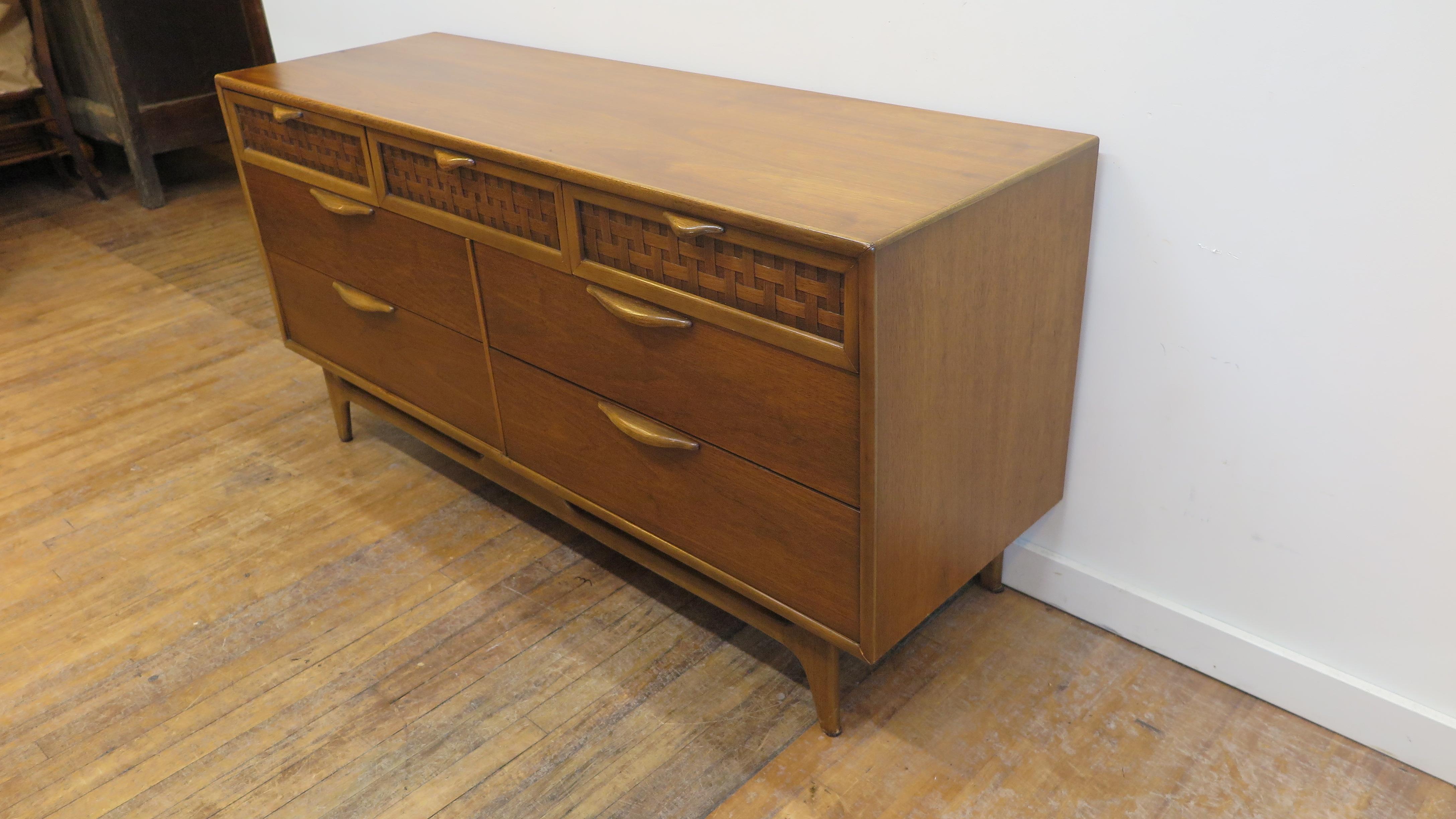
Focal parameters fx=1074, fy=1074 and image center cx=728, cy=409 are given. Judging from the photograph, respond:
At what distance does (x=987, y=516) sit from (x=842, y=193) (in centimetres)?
52

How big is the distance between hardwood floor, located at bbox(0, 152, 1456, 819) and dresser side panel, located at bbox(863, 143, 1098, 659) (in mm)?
214

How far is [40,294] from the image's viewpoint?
302cm

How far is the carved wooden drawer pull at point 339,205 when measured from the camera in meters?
1.76

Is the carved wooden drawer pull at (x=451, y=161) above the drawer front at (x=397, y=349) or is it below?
above

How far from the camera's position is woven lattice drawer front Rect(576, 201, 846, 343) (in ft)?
3.76

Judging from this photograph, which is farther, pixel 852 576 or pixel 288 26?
pixel 288 26

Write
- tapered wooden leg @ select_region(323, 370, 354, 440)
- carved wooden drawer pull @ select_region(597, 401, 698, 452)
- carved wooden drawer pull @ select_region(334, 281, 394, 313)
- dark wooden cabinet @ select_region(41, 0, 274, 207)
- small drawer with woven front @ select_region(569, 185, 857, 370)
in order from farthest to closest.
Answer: dark wooden cabinet @ select_region(41, 0, 274, 207) < tapered wooden leg @ select_region(323, 370, 354, 440) < carved wooden drawer pull @ select_region(334, 281, 394, 313) < carved wooden drawer pull @ select_region(597, 401, 698, 452) < small drawer with woven front @ select_region(569, 185, 857, 370)

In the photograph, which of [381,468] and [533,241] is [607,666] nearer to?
[533,241]

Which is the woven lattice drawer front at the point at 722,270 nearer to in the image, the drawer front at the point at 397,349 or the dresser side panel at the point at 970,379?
the dresser side panel at the point at 970,379

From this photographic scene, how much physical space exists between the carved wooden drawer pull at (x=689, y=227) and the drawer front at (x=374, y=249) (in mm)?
486

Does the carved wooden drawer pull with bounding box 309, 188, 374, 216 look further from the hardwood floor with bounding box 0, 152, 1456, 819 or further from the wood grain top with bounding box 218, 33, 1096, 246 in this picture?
the hardwood floor with bounding box 0, 152, 1456, 819

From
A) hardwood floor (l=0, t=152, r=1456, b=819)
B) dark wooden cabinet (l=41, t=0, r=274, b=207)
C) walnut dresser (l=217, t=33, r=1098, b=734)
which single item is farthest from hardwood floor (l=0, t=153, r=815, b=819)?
dark wooden cabinet (l=41, t=0, r=274, b=207)

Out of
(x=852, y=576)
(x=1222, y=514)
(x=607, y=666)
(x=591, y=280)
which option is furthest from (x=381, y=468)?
(x=1222, y=514)

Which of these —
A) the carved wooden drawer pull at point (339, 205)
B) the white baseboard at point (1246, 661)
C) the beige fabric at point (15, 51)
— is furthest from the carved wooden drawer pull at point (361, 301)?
the beige fabric at point (15, 51)
